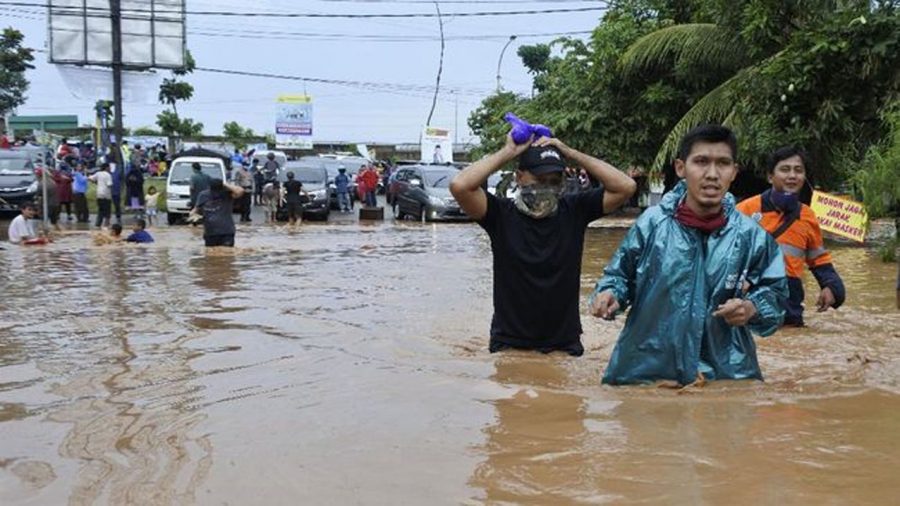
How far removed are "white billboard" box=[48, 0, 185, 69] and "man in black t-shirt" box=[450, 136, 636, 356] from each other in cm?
2452

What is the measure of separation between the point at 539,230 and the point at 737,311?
3.95 feet

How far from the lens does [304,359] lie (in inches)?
253

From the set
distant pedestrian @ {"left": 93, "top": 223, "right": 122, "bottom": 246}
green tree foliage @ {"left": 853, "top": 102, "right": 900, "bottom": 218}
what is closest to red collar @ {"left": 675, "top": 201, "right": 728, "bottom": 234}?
green tree foliage @ {"left": 853, "top": 102, "right": 900, "bottom": 218}

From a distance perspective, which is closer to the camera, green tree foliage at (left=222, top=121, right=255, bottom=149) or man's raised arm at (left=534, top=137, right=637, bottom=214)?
man's raised arm at (left=534, top=137, right=637, bottom=214)

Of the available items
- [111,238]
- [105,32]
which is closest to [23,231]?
[111,238]

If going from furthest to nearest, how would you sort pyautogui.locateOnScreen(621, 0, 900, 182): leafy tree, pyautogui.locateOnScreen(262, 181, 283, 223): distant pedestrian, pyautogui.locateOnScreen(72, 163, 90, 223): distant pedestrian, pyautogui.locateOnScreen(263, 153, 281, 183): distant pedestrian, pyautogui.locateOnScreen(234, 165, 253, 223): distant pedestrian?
1. pyautogui.locateOnScreen(263, 153, 281, 183): distant pedestrian
2. pyautogui.locateOnScreen(262, 181, 283, 223): distant pedestrian
3. pyautogui.locateOnScreen(234, 165, 253, 223): distant pedestrian
4. pyautogui.locateOnScreen(72, 163, 90, 223): distant pedestrian
5. pyautogui.locateOnScreen(621, 0, 900, 182): leafy tree

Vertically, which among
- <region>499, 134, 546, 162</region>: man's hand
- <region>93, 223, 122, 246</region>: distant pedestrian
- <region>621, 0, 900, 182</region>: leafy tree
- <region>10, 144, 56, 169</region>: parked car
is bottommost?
<region>93, 223, 122, 246</region>: distant pedestrian

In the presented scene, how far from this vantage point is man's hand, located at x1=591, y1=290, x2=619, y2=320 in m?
3.94

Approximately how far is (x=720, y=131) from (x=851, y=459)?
1.35m

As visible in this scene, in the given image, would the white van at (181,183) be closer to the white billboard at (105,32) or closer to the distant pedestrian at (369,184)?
the white billboard at (105,32)

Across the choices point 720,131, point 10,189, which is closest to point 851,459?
point 720,131

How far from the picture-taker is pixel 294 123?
65.0m

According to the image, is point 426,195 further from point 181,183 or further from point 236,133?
point 236,133

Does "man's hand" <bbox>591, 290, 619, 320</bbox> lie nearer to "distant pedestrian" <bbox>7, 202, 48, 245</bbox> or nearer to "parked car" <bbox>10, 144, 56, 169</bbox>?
"distant pedestrian" <bbox>7, 202, 48, 245</bbox>
